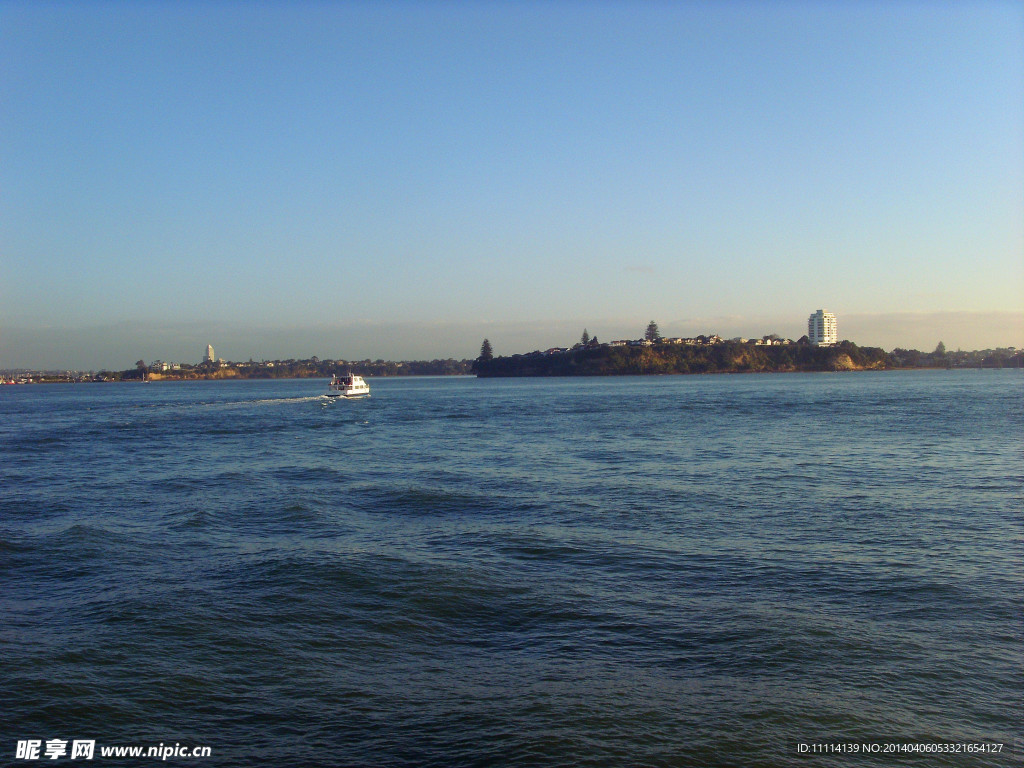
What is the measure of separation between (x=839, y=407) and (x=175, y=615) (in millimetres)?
60390

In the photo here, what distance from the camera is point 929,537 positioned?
14758 millimetres

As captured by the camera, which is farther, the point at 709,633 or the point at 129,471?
the point at 129,471

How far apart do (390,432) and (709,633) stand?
127 feet

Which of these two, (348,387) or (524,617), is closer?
(524,617)

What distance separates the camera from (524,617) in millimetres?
10672

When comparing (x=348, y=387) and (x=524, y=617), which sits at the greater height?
(x=348, y=387)

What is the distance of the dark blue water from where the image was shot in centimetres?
753

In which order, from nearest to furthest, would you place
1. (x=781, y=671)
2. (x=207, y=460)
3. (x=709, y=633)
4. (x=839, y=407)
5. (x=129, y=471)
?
(x=781, y=671), (x=709, y=633), (x=129, y=471), (x=207, y=460), (x=839, y=407)

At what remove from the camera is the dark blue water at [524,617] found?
753 cm

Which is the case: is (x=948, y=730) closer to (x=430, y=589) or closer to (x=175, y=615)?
(x=430, y=589)

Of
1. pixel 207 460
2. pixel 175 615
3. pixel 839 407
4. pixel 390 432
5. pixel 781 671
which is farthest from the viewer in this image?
pixel 839 407

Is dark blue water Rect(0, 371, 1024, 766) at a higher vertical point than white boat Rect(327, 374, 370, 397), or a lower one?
lower

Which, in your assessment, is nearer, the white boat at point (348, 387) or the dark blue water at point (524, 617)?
the dark blue water at point (524, 617)

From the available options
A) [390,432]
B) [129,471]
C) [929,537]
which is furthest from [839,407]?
[129,471]
